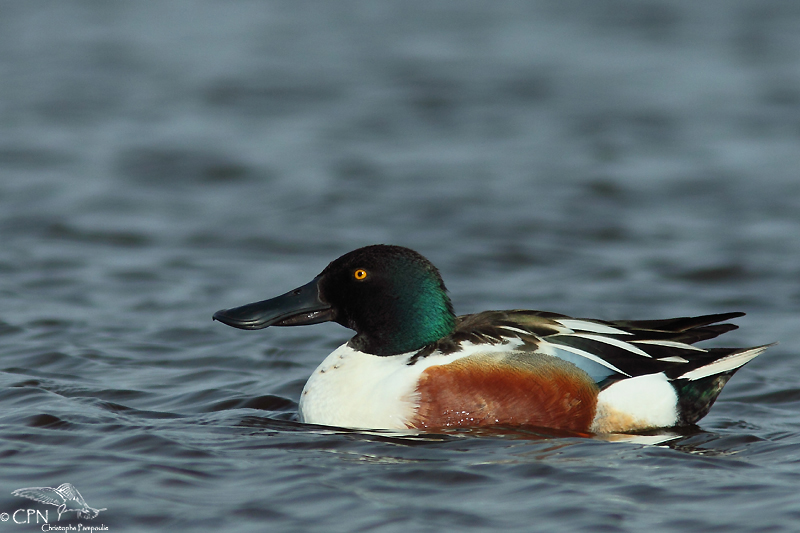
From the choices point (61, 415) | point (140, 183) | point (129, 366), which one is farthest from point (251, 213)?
point (61, 415)

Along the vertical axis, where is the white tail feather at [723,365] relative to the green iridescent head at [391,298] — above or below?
below

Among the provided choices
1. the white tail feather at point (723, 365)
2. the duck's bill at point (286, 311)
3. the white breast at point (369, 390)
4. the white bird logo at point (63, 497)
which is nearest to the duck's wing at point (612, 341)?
the white tail feather at point (723, 365)

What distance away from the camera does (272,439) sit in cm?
530

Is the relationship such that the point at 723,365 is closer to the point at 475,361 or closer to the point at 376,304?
the point at 475,361

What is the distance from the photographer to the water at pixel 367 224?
474 centimetres

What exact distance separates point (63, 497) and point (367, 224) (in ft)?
18.0

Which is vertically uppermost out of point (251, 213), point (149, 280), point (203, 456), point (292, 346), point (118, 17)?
point (118, 17)

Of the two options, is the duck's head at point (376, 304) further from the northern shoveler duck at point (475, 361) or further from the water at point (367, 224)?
the water at point (367, 224)

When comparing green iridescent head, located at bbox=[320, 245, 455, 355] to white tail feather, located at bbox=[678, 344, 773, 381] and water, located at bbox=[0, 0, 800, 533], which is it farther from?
white tail feather, located at bbox=[678, 344, 773, 381]

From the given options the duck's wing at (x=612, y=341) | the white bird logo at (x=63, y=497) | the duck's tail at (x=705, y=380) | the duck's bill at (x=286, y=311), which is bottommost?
the white bird logo at (x=63, y=497)

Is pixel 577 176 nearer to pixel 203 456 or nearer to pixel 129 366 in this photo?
pixel 129 366

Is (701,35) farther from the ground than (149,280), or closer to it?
farther from the ground

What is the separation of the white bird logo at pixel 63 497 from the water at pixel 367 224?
48 mm

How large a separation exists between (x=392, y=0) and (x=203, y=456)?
13600 millimetres
